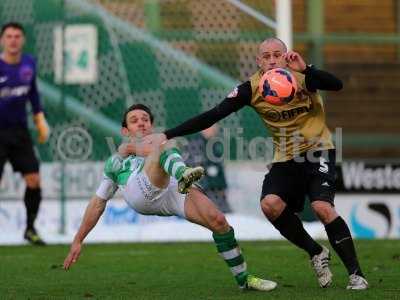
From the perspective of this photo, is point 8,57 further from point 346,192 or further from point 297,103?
point 297,103

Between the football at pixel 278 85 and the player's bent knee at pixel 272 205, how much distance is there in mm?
739

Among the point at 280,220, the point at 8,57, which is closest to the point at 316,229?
the point at 8,57

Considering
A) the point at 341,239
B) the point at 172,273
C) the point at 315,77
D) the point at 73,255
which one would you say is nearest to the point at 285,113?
the point at 315,77

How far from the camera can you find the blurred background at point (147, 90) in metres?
15.6

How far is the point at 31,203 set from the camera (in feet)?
46.4

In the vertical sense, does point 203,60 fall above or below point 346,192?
above

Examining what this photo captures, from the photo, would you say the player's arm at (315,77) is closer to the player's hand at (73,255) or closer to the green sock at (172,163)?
the green sock at (172,163)

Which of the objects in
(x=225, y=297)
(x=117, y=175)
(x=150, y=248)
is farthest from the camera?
(x=150, y=248)

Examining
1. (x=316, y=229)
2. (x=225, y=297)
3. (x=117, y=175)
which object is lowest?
(x=316, y=229)

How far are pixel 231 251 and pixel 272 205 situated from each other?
539 mm

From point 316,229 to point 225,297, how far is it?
7.36m

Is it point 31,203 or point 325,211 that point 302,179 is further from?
point 31,203

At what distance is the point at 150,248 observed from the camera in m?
13.9

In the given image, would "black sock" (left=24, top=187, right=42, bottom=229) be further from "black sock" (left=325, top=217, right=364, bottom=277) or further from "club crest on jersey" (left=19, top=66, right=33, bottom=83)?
"black sock" (left=325, top=217, right=364, bottom=277)
